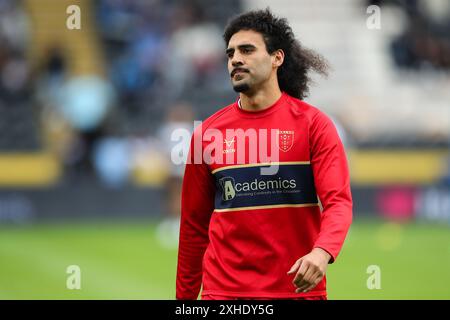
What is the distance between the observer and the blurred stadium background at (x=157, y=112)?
1633cm

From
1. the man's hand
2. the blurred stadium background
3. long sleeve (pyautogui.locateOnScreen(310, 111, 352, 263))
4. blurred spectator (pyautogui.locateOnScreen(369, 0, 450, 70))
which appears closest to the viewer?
the man's hand

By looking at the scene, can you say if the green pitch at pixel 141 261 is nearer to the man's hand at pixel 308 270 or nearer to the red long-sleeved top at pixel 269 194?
the red long-sleeved top at pixel 269 194

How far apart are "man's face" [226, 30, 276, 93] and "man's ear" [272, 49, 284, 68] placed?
2.1 inches

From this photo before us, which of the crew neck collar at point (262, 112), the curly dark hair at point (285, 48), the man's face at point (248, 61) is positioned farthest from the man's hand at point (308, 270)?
the curly dark hair at point (285, 48)

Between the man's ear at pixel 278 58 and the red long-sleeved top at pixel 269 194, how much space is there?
196 mm

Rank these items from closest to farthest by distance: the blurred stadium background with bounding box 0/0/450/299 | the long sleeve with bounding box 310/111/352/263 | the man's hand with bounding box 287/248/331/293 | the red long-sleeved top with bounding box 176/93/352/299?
1. the man's hand with bounding box 287/248/331/293
2. the long sleeve with bounding box 310/111/352/263
3. the red long-sleeved top with bounding box 176/93/352/299
4. the blurred stadium background with bounding box 0/0/450/299

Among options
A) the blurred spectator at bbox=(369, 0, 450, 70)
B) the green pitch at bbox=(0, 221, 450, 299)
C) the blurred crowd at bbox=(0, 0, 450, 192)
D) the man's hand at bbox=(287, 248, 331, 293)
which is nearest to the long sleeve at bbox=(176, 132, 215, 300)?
the man's hand at bbox=(287, 248, 331, 293)

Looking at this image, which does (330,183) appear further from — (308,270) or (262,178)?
(308,270)

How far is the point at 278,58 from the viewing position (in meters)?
5.24

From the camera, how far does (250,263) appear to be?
495 centimetres

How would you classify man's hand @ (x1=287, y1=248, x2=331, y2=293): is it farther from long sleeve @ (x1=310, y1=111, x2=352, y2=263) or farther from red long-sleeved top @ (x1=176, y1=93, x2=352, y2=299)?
red long-sleeved top @ (x1=176, y1=93, x2=352, y2=299)

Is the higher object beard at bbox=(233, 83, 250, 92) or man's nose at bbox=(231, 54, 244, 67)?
man's nose at bbox=(231, 54, 244, 67)

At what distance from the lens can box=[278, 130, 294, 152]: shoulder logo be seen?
4.97 metres

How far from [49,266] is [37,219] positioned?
5123 mm
